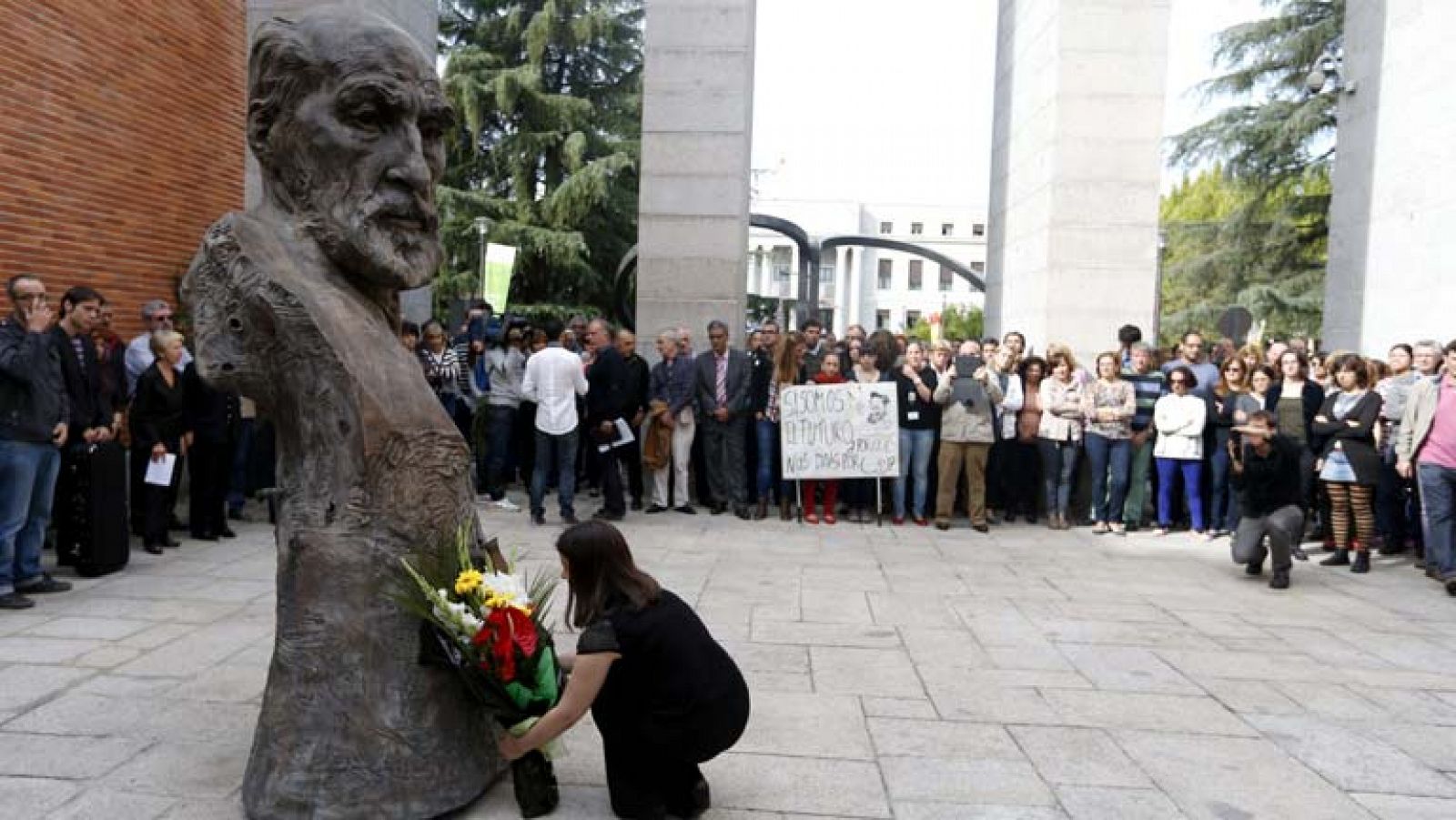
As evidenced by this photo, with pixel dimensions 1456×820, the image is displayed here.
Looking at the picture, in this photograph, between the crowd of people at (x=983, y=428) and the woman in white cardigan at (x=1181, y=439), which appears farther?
the woman in white cardigan at (x=1181, y=439)

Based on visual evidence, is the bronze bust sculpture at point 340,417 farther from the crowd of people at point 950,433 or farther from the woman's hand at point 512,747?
the crowd of people at point 950,433

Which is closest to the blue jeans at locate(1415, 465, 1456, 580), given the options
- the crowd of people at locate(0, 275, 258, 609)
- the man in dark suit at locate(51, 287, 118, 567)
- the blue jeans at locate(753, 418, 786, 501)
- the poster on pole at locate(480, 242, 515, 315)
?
the blue jeans at locate(753, 418, 786, 501)

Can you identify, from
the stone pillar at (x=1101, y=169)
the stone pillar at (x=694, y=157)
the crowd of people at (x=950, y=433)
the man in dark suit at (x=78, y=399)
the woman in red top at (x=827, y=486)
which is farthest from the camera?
the stone pillar at (x=1101, y=169)

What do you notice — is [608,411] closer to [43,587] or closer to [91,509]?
[91,509]

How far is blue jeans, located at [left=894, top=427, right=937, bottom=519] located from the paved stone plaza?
6.75 ft

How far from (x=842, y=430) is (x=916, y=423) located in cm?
77

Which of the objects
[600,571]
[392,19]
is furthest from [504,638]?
[392,19]

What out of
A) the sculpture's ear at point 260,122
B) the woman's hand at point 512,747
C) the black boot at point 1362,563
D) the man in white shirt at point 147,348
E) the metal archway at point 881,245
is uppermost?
the metal archway at point 881,245

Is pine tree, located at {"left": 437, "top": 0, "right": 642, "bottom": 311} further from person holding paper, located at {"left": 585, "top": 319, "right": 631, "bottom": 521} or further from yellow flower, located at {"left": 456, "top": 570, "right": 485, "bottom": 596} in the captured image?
yellow flower, located at {"left": 456, "top": 570, "right": 485, "bottom": 596}

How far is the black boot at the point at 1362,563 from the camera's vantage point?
29.6 feet

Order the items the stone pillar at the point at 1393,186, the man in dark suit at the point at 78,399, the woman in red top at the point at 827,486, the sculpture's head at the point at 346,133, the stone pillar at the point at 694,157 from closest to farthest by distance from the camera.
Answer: the sculpture's head at the point at 346,133 < the man in dark suit at the point at 78,399 < the woman in red top at the point at 827,486 < the stone pillar at the point at 1393,186 < the stone pillar at the point at 694,157

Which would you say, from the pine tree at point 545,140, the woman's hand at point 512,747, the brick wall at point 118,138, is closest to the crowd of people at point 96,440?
the brick wall at point 118,138

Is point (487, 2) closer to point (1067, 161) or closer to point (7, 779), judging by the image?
point (1067, 161)

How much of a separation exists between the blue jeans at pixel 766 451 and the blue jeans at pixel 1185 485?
3808 millimetres
